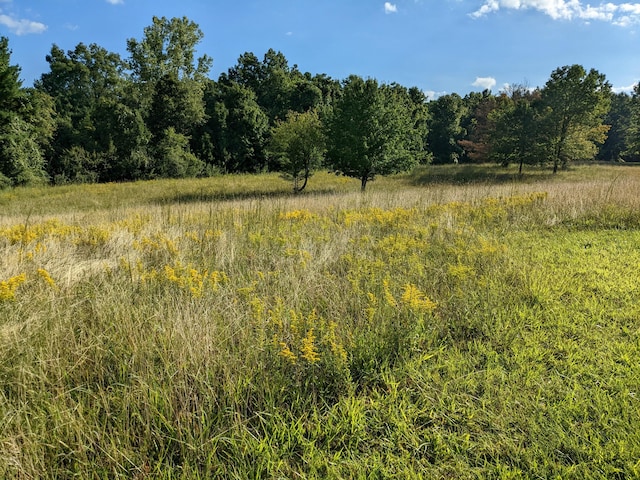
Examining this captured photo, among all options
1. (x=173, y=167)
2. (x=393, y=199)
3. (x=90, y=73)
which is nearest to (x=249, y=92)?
(x=173, y=167)

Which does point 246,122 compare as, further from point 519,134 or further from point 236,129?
point 519,134

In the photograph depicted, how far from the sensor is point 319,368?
2340 mm

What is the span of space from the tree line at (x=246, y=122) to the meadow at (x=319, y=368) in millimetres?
14554

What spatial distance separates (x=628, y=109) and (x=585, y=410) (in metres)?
66.7

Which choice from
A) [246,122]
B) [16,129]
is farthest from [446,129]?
[16,129]

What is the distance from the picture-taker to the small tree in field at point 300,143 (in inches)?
784

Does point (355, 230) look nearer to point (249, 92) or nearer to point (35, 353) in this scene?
point (35, 353)

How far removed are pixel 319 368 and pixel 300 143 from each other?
18855 mm

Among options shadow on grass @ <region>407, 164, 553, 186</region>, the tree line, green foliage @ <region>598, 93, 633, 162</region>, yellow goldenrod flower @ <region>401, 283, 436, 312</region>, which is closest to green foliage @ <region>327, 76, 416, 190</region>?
the tree line

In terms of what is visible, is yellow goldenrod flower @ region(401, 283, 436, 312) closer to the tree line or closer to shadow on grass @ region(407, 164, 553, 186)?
the tree line

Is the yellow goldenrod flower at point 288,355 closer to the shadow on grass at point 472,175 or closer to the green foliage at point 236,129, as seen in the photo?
the shadow on grass at point 472,175

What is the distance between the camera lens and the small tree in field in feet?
65.3

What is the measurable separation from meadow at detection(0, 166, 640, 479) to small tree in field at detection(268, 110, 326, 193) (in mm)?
16586

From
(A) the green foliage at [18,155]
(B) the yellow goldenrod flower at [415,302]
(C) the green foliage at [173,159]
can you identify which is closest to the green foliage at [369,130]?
(B) the yellow goldenrod flower at [415,302]
